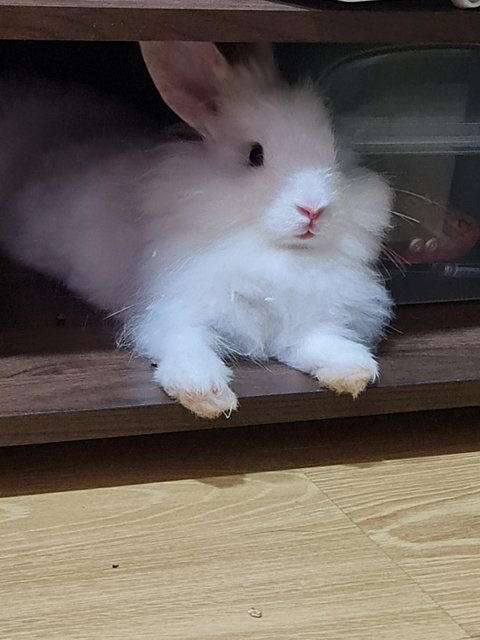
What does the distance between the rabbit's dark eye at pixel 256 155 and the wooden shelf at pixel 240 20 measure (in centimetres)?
18

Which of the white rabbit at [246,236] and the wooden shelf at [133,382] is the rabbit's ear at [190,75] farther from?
the wooden shelf at [133,382]

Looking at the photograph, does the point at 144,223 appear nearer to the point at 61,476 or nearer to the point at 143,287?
the point at 143,287

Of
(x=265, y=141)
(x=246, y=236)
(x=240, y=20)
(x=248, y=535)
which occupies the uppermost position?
(x=240, y=20)

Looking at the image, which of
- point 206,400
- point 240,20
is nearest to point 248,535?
point 206,400

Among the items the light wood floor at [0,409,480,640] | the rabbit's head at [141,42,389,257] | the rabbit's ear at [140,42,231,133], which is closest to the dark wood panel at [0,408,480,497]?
the light wood floor at [0,409,480,640]

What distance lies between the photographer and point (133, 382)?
98 centimetres

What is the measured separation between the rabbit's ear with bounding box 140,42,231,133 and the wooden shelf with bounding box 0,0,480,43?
0.14m

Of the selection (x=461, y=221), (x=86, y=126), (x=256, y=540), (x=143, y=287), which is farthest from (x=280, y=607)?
(x=86, y=126)

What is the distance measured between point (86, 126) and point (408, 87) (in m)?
0.45

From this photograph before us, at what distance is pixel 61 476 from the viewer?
0.97 meters

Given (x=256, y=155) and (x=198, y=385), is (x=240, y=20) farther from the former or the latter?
(x=198, y=385)

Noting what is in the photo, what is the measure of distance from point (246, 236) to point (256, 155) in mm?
92

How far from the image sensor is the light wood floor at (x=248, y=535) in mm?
759

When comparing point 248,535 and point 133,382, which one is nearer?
point 248,535
